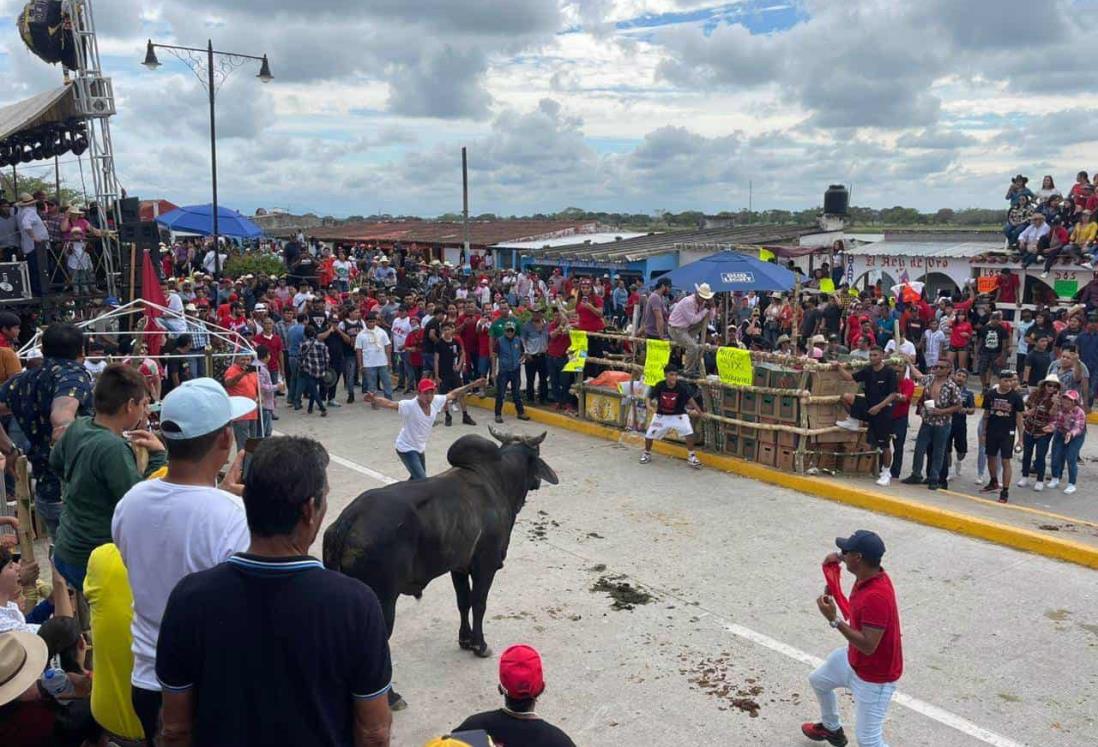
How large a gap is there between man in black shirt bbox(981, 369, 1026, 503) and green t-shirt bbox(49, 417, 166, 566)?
9.85 m

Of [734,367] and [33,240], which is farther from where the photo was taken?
[33,240]

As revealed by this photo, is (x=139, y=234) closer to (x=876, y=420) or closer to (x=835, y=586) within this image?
(x=876, y=420)

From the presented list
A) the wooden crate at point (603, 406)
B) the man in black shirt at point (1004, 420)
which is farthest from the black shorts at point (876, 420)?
the wooden crate at point (603, 406)

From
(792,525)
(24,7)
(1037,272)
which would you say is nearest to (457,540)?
(792,525)

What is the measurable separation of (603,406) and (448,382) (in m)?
2.71

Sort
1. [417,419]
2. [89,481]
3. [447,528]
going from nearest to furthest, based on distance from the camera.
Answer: [89,481]
[447,528]
[417,419]

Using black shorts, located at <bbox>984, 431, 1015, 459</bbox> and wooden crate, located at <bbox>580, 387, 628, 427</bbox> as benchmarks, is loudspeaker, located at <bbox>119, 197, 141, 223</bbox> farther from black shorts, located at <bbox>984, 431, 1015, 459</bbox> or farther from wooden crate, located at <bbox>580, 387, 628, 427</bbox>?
black shorts, located at <bbox>984, 431, 1015, 459</bbox>

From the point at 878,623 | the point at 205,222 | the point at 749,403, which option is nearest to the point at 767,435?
the point at 749,403

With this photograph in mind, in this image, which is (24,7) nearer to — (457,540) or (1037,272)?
(457,540)

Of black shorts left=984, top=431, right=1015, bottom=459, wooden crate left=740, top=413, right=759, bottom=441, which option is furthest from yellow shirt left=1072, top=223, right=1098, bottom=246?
wooden crate left=740, top=413, right=759, bottom=441

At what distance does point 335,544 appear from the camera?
538cm

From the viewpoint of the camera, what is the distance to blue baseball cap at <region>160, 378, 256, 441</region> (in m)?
3.12

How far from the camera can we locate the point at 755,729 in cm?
562

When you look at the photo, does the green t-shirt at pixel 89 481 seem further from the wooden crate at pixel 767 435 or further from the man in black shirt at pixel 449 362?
the man in black shirt at pixel 449 362
